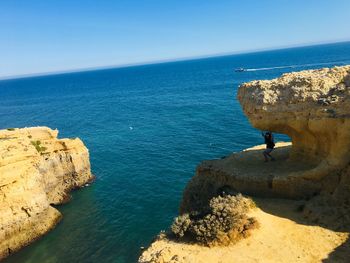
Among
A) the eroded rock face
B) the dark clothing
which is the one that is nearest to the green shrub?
the eroded rock face

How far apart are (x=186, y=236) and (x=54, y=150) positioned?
28.9 metres

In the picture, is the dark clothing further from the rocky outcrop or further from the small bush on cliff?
the rocky outcrop

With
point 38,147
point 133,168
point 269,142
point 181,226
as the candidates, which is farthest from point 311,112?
point 38,147

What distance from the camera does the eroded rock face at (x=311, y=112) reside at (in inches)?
819

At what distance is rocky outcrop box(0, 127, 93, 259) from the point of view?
32969 millimetres

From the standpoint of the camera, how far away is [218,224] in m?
18.9

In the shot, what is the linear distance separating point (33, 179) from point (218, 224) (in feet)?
80.2

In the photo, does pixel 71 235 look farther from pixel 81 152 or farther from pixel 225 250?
pixel 225 250

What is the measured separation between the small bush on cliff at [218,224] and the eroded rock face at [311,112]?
5383 mm

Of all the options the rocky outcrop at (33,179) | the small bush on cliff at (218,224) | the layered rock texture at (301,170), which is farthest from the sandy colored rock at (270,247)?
the rocky outcrop at (33,179)

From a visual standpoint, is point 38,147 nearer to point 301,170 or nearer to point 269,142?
point 269,142

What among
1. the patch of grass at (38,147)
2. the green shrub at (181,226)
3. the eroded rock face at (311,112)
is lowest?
the green shrub at (181,226)

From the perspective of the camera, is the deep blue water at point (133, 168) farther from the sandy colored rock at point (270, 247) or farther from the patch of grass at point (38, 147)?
the sandy colored rock at point (270, 247)

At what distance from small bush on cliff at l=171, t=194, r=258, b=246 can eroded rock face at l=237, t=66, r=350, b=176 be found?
538cm
